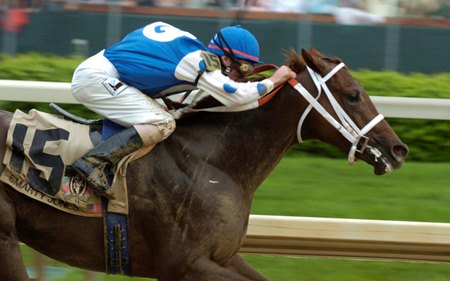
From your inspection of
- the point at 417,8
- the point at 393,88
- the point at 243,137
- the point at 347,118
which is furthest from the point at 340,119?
the point at 417,8

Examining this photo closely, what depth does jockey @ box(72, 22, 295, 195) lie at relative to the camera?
16.2 feet

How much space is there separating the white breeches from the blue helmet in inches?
17.3

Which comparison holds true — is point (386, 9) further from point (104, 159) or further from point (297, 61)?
point (104, 159)

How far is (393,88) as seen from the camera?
10281 millimetres

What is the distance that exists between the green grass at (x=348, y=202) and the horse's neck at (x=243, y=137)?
147 centimetres

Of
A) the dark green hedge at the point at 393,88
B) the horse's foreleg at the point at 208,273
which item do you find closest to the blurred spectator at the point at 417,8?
the dark green hedge at the point at 393,88

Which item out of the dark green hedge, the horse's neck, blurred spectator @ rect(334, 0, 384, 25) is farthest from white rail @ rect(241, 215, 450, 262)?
blurred spectator @ rect(334, 0, 384, 25)

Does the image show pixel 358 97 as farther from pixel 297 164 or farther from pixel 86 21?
pixel 86 21

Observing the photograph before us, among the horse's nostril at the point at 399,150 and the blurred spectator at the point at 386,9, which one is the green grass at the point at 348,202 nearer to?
the horse's nostril at the point at 399,150

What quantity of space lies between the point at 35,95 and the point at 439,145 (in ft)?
13.1

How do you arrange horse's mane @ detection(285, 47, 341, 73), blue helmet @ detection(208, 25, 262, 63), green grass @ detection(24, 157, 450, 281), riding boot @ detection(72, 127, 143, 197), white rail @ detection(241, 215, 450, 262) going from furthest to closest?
1. green grass @ detection(24, 157, 450, 281)
2. white rail @ detection(241, 215, 450, 262)
3. horse's mane @ detection(285, 47, 341, 73)
4. blue helmet @ detection(208, 25, 262, 63)
5. riding boot @ detection(72, 127, 143, 197)

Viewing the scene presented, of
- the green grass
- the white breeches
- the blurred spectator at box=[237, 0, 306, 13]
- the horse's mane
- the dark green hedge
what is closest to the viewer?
the white breeches

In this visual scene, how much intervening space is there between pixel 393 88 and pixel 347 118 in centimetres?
518

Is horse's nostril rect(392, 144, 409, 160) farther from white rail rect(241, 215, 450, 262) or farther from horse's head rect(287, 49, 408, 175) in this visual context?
white rail rect(241, 215, 450, 262)
